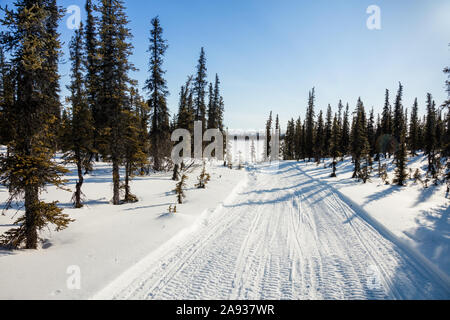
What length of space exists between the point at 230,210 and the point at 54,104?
942cm

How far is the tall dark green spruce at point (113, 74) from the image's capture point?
44.0 feet

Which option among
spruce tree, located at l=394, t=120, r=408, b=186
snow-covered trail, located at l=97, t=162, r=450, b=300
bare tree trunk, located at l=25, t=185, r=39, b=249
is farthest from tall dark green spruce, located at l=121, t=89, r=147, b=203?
spruce tree, located at l=394, t=120, r=408, b=186

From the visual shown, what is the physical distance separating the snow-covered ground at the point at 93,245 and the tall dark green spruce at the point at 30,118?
1158 mm

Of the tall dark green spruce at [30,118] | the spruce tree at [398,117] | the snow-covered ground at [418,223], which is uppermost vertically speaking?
the spruce tree at [398,117]

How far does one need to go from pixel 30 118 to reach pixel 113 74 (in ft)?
24.2

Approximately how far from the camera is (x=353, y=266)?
19.0 ft

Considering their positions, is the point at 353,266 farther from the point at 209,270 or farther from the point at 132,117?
the point at 132,117

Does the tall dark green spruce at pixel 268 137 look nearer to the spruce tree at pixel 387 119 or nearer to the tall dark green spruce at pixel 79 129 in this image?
the spruce tree at pixel 387 119

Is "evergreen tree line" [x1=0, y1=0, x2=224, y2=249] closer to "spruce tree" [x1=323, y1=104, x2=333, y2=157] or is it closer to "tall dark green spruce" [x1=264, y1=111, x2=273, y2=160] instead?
"spruce tree" [x1=323, y1=104, x2=333, y2=157]

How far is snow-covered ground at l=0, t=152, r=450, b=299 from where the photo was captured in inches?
189

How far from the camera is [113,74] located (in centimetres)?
1343

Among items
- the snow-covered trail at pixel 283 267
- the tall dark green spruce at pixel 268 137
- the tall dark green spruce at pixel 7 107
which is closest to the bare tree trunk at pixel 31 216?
the tall dark green spruce at pixel 7 107

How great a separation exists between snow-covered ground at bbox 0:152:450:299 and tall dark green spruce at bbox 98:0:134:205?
5.09 metres
